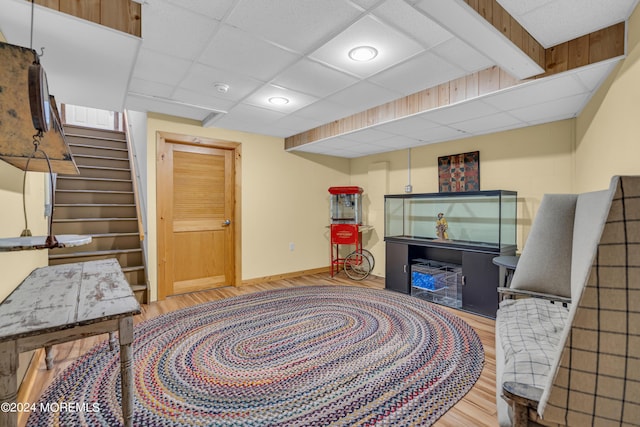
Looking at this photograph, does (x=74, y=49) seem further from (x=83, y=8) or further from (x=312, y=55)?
(x=312, y=55)

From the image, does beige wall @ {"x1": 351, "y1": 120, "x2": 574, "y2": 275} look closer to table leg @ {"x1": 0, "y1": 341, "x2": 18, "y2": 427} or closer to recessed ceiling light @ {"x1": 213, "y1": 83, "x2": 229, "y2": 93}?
recessed ceiling light @ {"x1": 213, "y1": 83, "x2": 229, "y2": 93}

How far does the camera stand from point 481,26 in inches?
61.6

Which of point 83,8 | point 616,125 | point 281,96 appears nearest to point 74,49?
point 83,8

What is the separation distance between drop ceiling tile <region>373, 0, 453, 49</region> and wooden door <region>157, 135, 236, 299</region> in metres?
3.02

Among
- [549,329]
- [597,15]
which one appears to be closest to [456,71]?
[597,15]

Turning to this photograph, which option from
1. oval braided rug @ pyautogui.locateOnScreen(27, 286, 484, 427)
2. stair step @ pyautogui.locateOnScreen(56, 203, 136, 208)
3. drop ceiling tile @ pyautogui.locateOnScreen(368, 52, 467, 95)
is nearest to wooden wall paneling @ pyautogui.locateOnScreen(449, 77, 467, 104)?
drop ceiling tile @ pyautogui.locateOnScreen(368, 52, 467, 95)

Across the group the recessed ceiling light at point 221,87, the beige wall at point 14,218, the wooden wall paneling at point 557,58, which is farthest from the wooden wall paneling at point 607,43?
the beige wall at point 14,218

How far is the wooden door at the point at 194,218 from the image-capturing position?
12.0ft

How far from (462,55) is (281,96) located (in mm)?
1605

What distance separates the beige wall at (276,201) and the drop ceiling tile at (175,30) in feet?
5.88

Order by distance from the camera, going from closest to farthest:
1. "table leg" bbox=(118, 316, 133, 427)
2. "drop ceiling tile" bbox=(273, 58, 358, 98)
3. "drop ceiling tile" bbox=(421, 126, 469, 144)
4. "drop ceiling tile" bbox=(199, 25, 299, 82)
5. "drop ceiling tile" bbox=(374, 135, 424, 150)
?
"table leg" bbox=(118, 316, 133, 427) < "drop ceiling tile" bbox=(199, 25, 299, 82) < "drop ceiling tile" bbox=(273, 58, 358, 98) < "drop ceiling tile" bbox=(421, 126, 469, 144) < "drop ceiling tile" bbox=(374, 135, 424, 150)

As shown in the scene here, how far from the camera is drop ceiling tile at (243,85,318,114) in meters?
2.76

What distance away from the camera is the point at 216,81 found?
2.58 metres

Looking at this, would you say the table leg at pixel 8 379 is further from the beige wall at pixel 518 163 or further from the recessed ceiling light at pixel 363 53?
the beige wall at pixel 518 163
